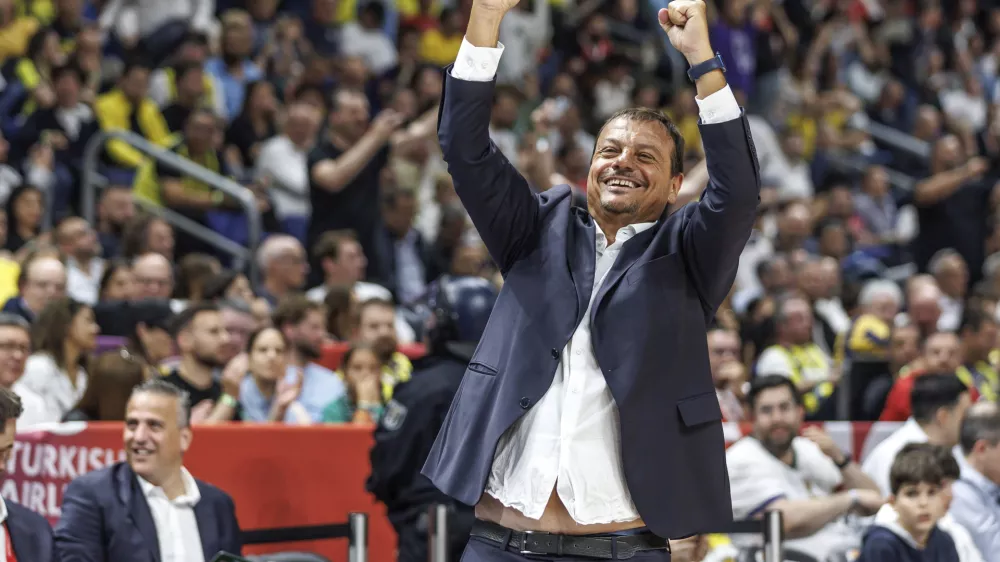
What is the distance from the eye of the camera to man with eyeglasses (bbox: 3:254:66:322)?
8156 mm

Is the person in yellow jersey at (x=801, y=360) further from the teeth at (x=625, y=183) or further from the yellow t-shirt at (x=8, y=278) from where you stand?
the teeth at (x=625, y=183)

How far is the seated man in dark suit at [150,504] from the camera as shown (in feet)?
17.2

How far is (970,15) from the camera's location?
2000cm

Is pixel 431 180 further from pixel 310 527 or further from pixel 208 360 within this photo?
pixel 310 527

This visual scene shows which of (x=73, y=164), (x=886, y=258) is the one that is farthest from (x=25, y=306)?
(x=886, y=258)

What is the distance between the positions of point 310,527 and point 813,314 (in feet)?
23.3

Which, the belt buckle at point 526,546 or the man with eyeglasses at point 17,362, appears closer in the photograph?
the belt buckle at point 526,546

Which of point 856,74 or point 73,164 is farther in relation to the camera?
point 856,74

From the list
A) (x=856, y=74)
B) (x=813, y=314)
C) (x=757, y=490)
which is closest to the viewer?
(x=757, y=490)

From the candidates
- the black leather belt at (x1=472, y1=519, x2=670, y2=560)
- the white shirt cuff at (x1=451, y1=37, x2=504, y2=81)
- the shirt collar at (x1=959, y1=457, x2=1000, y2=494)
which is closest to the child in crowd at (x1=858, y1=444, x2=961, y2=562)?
the shirt collar at (x1=959, y1=457, x2=1000, y2=494)

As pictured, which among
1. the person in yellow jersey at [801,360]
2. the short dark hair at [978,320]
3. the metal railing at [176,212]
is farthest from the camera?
the metal railing at [176,212]

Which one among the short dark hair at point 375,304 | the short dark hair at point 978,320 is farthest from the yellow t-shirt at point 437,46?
the short dark hair at point 375,304

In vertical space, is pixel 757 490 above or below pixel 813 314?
below

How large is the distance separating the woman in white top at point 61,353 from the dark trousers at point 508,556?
411cm
